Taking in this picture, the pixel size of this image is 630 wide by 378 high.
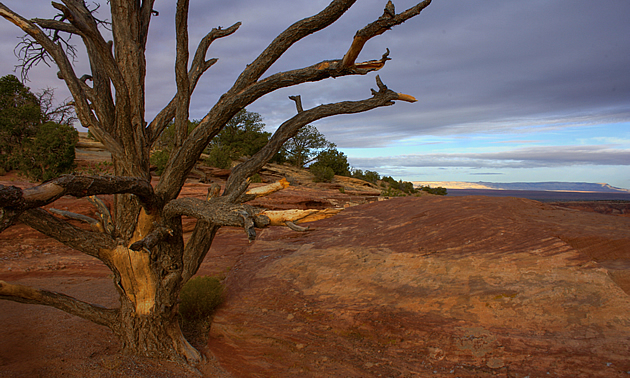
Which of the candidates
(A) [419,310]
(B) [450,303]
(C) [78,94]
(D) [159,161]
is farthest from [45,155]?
(B) [450,303]

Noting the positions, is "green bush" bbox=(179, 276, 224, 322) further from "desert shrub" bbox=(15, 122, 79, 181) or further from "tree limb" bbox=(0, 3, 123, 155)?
"desert shrub" bbox=(15, 122, 79, 181)

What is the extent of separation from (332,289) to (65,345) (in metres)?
4.80

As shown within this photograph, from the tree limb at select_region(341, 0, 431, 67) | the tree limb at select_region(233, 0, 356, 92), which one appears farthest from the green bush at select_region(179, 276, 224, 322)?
the tree limb at select_region(341, 0, 431, 67)

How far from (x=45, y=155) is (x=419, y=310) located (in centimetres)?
2652

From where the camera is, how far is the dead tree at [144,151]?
15.0ft

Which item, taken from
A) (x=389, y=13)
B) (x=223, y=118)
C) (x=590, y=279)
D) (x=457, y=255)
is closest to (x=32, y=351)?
(x=223, y=118)

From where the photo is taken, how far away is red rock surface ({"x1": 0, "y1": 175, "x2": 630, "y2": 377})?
461 cm

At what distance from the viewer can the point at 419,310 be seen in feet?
19.1

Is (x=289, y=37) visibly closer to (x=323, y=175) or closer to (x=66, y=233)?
(x=66, y=233)

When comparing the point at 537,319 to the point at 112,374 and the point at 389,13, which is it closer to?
the point at 389,13

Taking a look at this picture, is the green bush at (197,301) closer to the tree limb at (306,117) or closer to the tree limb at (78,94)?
the tree limb at (306,117)

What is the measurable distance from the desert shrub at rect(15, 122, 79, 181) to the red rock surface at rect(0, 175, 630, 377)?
55.3ft

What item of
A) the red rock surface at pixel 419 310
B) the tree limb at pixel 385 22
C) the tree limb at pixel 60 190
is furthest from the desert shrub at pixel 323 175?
the tree limb at pixel 385 22

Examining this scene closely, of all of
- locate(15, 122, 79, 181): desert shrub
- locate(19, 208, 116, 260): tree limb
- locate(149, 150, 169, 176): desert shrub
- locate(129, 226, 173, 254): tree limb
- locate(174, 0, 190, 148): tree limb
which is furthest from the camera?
locate(149, 150, 169, 176): desert shrub
